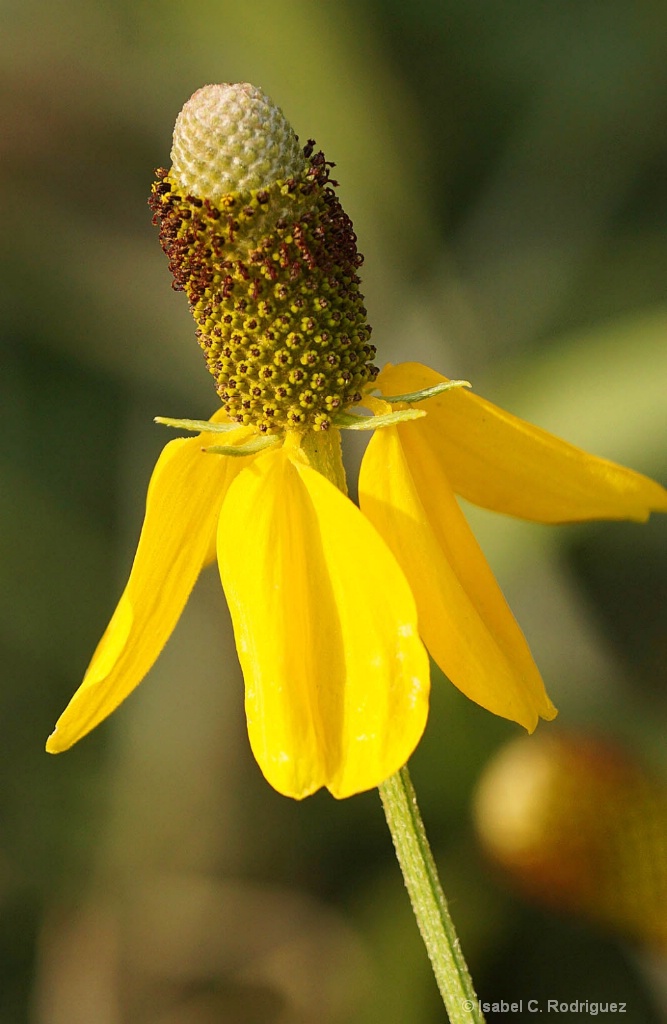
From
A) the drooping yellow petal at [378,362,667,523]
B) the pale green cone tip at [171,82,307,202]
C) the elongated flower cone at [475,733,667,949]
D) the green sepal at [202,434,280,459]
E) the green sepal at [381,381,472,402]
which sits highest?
the pale green cone tip at [171,82,307,202]

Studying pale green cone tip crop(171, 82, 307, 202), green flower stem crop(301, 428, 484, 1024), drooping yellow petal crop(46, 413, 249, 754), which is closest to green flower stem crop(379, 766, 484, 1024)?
green flower stem crop(301, 428, 484, 1024)

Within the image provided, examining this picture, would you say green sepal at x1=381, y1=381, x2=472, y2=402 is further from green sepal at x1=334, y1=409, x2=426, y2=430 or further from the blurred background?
the blurred background

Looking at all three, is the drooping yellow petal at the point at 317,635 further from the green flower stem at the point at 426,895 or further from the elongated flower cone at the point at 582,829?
the elongated flower cone at the point at 582,829

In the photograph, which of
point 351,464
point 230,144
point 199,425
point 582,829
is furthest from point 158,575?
point 351,464

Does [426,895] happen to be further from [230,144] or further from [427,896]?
[230,144]

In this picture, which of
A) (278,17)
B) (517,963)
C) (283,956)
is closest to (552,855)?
(517,963)

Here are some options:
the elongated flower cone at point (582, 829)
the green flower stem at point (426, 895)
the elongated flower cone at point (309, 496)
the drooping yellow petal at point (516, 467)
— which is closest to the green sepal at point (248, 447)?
the elongated flower cone at point (309, 496)
